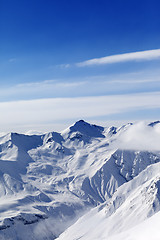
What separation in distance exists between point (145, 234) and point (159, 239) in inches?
271

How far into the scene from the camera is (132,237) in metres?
68.1

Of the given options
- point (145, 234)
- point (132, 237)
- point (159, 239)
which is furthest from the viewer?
point (132, 237)

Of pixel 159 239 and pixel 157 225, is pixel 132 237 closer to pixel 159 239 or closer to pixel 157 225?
pixel 157 225

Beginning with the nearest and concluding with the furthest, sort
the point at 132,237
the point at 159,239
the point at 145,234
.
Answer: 1. the point at 159,239
2. the point at 145,234
3. the point at 132,237

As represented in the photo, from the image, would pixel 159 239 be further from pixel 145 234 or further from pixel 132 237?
pixel 132 237

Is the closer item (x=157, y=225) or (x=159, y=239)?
(x=159, y=239)

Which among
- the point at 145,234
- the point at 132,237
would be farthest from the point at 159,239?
the point at 132,237

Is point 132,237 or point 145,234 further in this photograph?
point 132,237

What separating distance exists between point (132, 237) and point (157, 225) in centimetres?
650

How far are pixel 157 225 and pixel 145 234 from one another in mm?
3929

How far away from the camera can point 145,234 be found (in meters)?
63.2

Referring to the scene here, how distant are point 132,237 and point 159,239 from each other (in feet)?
41.3

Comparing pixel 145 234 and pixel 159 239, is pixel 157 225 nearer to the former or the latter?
pixel 145 234

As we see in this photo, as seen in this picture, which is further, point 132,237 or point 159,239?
point 132,237
